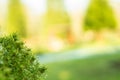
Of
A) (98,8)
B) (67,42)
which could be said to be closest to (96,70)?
(98,8)

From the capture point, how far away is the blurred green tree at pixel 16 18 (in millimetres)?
57406

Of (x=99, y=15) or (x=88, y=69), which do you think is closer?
(x=88, y=69)

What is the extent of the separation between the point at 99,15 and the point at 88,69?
70.7 ft

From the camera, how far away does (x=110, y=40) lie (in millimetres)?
60906

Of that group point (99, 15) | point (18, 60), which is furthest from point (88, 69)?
point (18, 60)

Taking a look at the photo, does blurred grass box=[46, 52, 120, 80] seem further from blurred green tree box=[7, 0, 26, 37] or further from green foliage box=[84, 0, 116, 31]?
green foliage box=[84, 0, 116, 31]

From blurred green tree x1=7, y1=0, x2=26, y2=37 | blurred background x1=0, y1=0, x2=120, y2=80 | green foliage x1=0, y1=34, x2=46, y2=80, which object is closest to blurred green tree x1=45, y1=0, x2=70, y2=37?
blurred background x1=0, y1=0, x2=120, y2=80

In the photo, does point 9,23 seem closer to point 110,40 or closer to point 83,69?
point 110,40

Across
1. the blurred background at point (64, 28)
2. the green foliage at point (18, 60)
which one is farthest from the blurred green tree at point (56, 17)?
the green foliage at point (18, 60)

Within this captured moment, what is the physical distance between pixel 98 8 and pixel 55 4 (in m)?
12.1

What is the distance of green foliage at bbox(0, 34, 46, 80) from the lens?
7273 mm

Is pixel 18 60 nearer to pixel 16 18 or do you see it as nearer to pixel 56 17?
pixel 16 18

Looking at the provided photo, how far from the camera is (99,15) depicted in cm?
5778

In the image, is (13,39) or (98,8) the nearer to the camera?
(13,39)
